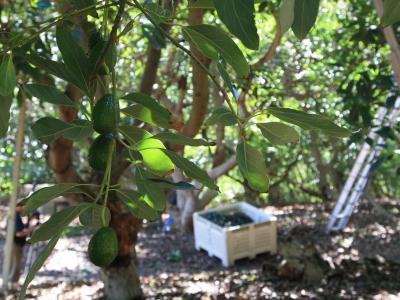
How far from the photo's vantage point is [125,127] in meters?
0.76

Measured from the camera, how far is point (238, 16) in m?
0.54

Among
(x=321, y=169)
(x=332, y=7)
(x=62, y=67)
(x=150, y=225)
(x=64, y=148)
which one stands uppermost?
(x=332, y=7)

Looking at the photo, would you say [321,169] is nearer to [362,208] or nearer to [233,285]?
[362,208]

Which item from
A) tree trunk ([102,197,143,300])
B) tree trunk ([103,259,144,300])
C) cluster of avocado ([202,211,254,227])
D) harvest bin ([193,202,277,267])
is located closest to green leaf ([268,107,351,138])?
tree trunk ([102,197,143,300])

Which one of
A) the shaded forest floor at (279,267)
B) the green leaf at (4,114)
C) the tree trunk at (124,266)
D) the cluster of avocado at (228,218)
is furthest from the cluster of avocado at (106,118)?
the cluster of avocado at (228,218)

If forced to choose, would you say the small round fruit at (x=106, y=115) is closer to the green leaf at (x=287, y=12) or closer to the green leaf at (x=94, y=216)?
the green leaf at (x=94, y=216)

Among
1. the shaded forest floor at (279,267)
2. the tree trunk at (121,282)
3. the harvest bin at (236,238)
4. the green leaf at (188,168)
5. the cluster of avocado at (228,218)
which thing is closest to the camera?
the green leaf at (188,168)

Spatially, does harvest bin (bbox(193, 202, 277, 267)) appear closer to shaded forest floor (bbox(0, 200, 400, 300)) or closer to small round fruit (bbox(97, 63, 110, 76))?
shaded forest floor (bbox(0, 200, 400, 300))

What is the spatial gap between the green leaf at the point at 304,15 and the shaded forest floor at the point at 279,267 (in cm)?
171

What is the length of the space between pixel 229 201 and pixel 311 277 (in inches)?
123

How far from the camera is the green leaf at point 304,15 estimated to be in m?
0.55

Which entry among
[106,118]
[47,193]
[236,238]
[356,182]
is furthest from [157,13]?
[356,182]

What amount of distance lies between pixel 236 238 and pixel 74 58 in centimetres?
383

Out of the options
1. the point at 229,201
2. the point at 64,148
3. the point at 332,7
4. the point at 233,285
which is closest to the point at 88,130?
the point at 64,148
